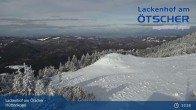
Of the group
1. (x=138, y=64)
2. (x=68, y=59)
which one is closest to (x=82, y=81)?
(x=68, y=59)

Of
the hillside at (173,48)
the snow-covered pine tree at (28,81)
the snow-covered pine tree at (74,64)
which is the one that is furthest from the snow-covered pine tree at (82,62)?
the hillside at (173,48)

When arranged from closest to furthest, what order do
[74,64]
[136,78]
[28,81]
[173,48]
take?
1. [28,81]
2. [74,64]
3. [136,78]
4. [173,48]

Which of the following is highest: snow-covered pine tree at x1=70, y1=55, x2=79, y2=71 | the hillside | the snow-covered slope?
the hillside

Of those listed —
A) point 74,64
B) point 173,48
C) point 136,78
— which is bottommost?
point 136,78

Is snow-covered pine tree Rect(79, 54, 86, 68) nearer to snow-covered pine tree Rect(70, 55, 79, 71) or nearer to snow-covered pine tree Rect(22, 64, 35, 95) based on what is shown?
snow-covered pine tree Rect(70, 55, 79, 71)

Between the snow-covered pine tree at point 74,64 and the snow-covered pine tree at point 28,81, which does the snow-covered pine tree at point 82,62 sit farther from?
the snow-covered pine tree at point 28,81

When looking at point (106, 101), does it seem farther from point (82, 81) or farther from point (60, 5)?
point (60, 5)

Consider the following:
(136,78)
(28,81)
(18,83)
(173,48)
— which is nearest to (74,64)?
(28,81)

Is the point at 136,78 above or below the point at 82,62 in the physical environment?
below

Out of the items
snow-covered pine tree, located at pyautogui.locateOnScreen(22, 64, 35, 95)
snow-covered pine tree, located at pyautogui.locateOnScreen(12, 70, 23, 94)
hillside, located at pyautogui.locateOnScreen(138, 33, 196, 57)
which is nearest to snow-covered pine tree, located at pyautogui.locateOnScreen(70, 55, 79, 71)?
snow-covered pine tree, located at pyautogui.locateOnScreen(22, 64, 35, 95)

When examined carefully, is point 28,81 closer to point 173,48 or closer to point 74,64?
point 74,64
